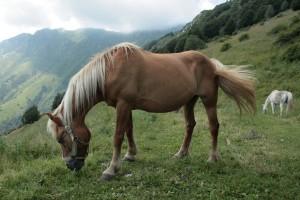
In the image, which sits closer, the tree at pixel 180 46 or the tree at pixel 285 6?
the tree at pixel 285 6

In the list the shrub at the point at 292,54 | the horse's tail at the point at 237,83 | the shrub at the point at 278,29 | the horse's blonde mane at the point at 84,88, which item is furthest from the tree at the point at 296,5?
the horse's blonde mane at the point at 84,88

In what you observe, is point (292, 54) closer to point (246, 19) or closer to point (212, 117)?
point (212, 117)

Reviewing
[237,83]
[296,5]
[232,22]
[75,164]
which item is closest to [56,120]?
[75,164]

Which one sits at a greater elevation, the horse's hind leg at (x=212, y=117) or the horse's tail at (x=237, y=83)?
the horse's tail at (x=237, y=83)

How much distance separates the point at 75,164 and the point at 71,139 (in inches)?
19.9

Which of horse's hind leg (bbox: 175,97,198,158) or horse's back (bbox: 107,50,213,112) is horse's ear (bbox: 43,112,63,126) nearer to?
horse's back (bbox: 107,50,213,112)

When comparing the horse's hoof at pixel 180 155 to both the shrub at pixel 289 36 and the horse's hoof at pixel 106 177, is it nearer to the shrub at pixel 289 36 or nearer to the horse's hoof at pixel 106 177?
the horse's hoof at pixel 106 177

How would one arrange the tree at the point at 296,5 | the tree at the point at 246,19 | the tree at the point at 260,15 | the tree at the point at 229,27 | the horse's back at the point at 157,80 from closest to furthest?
the horse's back at the point at 157,80, the tree at the point at 296,5, the tree at the point at 260,15, the tree at the point at 246,19, the tree at the point at 229,27

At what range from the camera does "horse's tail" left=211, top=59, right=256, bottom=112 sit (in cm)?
924

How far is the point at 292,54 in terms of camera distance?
37469 mm

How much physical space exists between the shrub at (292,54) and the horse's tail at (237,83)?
2921 cm

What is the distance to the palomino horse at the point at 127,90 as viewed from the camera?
7.71 m

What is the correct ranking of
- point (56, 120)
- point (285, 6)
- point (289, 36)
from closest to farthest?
point (56, 120)
point (289, 36)
point (285, 6)

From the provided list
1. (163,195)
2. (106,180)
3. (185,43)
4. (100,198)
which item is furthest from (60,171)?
(185,43)
